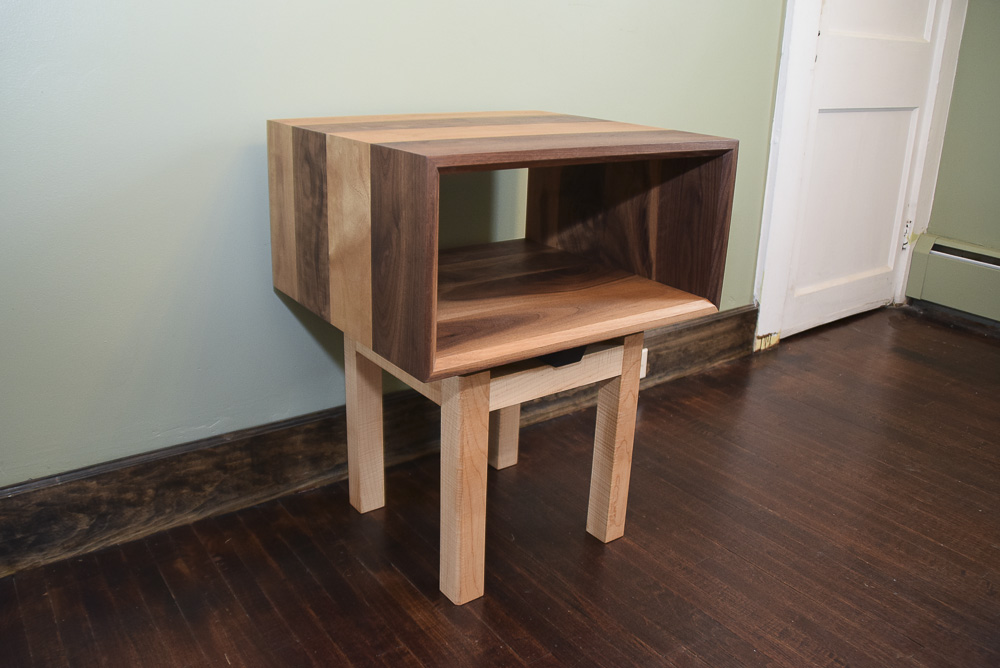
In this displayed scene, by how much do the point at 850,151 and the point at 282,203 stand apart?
2001 millimetres

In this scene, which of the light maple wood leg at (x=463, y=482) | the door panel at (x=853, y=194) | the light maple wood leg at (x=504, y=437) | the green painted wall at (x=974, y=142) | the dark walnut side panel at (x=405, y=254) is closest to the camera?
the dark walnut side panel at (x=405, y=254)

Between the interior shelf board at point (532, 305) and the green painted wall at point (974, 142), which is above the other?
the green painted wall at point (974, 142)

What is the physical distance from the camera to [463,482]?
138 centimetres

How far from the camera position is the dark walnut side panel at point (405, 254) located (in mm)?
1124

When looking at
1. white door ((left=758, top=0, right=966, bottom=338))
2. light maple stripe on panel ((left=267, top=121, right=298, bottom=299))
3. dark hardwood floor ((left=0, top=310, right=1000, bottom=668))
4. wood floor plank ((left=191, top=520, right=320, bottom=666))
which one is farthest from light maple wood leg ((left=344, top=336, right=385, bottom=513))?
white door ((left=758, top=0, right=966, bottom=338))

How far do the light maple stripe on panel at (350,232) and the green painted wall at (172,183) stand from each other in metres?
0.33

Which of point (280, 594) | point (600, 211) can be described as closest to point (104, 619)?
point (280, 594)

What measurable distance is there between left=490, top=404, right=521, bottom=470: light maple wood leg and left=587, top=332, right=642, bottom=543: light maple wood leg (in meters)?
0.30

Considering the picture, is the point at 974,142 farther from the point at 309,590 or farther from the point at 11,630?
the point at 11,630

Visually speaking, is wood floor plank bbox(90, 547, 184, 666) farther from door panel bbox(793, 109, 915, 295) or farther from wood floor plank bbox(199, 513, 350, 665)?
door panel bbox(793, 109, 915, 295)

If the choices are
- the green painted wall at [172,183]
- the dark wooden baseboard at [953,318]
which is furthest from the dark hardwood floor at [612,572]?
the dark wooden baseboard at [953,318]

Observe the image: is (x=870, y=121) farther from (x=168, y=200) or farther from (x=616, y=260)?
(x=168, y=200)

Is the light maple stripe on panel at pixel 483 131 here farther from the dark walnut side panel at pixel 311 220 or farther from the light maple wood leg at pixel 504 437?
the light maple wood leg at pixel 504 437

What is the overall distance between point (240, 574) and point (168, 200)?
687 mm
